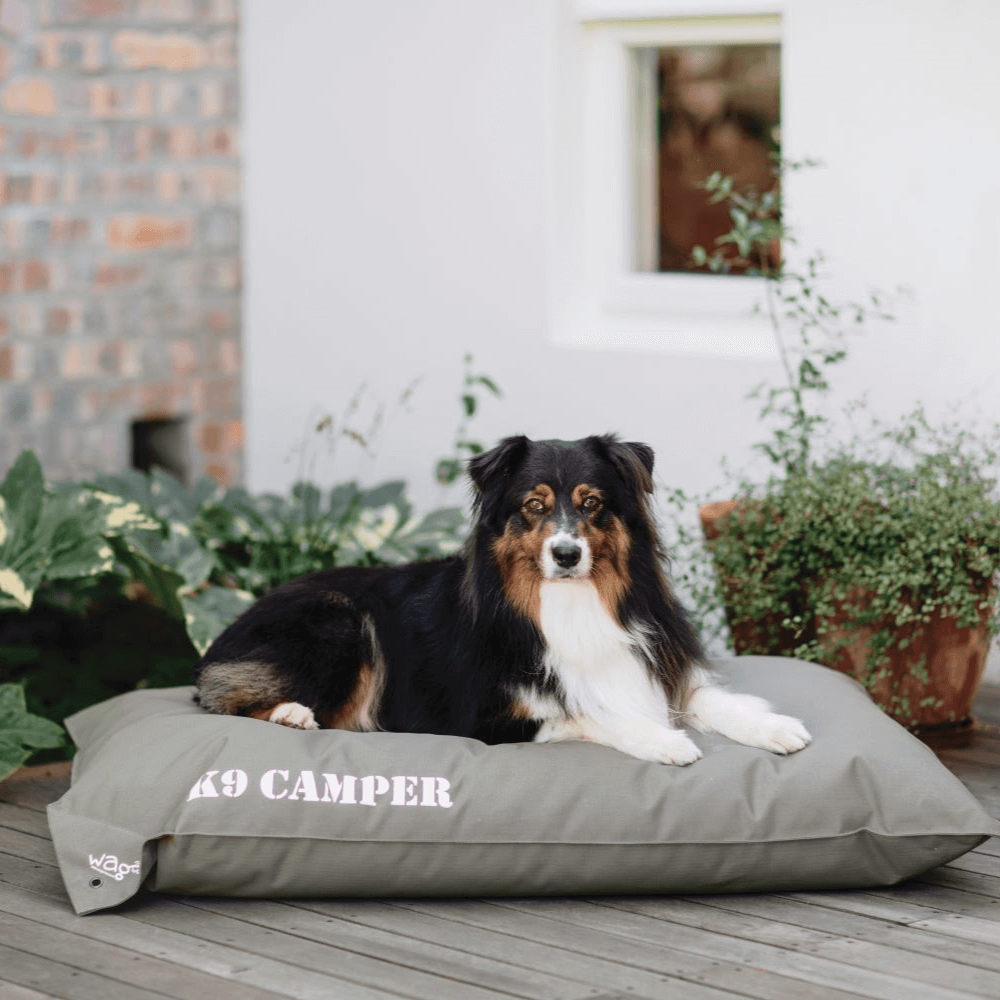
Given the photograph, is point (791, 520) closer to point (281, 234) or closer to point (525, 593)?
point (525, 593)

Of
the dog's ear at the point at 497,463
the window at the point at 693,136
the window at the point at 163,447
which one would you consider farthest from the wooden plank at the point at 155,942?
the window at the point at 693,136

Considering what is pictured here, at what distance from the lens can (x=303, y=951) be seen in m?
2.73

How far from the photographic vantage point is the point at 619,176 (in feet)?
16.8

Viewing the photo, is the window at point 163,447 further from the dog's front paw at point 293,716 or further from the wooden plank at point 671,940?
the wooden plank at point 671,940

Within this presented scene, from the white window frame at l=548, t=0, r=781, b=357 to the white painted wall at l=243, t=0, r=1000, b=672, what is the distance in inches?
1.1

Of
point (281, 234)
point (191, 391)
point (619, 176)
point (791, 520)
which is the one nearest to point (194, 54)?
point (281, 234)

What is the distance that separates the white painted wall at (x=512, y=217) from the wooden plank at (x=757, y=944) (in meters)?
1.95

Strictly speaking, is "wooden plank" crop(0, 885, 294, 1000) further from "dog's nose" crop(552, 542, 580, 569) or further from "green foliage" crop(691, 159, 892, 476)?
"green foliage" crop(691, 159, 892, 476)

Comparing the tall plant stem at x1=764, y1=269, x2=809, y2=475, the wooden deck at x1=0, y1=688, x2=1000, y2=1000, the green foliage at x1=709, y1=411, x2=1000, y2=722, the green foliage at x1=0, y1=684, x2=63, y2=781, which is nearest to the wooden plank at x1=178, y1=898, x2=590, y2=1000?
the wooden deck at x1=0, y1=688, x2=1000, y2=1000

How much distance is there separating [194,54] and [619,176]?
1520 mm

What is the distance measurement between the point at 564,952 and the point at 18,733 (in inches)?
57.6

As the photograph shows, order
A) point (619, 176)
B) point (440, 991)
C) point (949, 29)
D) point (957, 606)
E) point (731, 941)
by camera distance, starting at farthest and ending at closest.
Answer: point (619, 176) < point (949, 29) < point (957, 606) < point (731, 941) < point (440, 991)

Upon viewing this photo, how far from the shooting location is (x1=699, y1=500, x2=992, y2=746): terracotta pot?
3791mm

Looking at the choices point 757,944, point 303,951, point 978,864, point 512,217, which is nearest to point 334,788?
point 303,951
